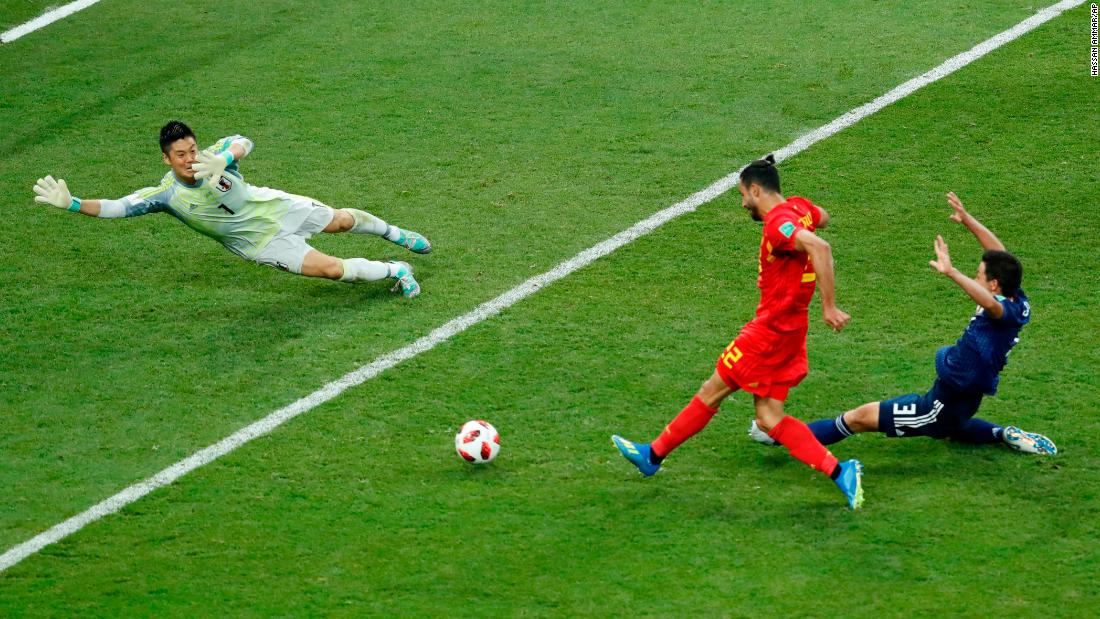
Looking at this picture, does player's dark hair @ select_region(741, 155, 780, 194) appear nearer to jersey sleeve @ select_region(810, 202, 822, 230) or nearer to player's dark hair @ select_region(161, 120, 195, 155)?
jersey sleeve @ select_region(810, 202, 822, 230)

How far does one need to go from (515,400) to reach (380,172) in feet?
13.2

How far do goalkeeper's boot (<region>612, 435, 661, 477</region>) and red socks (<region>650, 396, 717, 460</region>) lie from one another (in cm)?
15

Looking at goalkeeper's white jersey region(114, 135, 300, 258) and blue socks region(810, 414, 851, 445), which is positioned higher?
goalkeeper's white jersey region(114, 135, 300, 258)

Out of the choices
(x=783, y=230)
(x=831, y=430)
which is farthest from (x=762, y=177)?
(x=831, y=430)

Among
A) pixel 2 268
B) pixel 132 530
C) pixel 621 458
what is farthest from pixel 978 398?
pixel 2 268

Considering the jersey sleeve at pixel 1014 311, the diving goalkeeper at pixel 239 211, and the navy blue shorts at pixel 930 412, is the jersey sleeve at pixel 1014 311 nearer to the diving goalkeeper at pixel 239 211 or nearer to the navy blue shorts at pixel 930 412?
the navy blue shorts at pixel 930 412

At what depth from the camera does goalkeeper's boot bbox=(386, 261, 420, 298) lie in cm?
1032

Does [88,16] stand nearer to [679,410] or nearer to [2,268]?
[2,268]

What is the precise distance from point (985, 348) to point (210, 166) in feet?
17.3

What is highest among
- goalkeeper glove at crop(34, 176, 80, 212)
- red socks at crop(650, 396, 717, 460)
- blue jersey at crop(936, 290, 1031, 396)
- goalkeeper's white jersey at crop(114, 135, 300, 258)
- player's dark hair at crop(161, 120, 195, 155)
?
player's dark hair at crop(161, 120, 195, 155)

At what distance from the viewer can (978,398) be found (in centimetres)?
791

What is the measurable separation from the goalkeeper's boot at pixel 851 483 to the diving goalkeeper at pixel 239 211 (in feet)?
12.7

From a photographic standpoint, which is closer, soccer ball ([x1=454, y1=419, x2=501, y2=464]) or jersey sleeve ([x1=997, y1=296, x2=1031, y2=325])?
jersey sleeve ([x1=997, y1=296, x2=1031, y2=325])

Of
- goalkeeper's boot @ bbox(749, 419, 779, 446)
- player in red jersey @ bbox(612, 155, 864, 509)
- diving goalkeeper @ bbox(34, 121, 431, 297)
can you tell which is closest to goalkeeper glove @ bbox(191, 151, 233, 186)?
diving goalkeeper @ bbox(34, 121, 431, 297)
